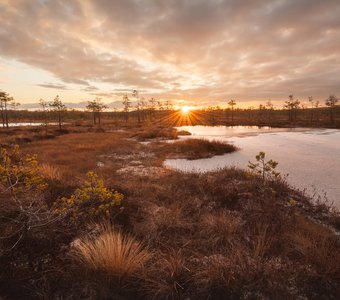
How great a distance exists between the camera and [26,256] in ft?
12.1

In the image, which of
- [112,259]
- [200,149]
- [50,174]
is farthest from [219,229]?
[200,149]

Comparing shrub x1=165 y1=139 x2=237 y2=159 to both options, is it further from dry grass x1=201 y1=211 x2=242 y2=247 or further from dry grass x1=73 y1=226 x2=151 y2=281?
dry grass x1=73 y1=226 x2=151 y2=281

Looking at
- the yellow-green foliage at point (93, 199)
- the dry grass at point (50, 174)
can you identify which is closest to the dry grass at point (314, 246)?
the yellow-green foliage at point (93, 199)

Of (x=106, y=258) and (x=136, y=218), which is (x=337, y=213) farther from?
(x=106, y=258)

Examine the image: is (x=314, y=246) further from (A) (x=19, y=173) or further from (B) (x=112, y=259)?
(A) (x=19, y=173)

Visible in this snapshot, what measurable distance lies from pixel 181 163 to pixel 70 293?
39.3 ft

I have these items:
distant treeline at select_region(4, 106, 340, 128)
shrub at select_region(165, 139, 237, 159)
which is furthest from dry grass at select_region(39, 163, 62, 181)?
distant treeline at select_region(4, 106, 340, 128)

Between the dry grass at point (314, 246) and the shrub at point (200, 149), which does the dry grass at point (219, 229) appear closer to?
the dry grass at point (314, 246)

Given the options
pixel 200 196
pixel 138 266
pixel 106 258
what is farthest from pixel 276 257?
pixel 200 196

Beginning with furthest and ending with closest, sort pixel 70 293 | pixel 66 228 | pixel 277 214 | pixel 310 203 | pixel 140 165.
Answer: pixel 140 165
pixel 310 203
pixel 277 214
pixel 66 228
pixel 70 293

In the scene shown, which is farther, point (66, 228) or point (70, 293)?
point (66, 228)

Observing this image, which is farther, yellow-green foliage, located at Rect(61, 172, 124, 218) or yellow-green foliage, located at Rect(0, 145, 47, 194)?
yellow-green foliage, located at Rect(61, 172, 124, 218)

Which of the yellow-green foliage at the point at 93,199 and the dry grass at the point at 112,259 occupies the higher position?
the yellow-green foliage at the point at 93,199

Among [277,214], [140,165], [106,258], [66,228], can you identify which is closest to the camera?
[106,258]
